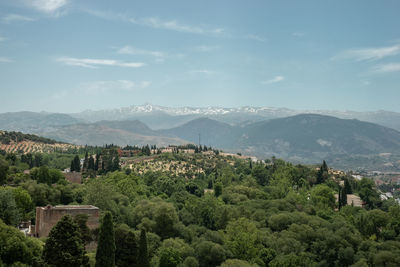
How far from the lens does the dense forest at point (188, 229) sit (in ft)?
133

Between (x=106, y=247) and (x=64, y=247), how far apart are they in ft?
14.1

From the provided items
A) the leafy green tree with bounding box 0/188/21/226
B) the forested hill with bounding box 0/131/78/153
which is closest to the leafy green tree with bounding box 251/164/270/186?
the leafy green tree with bounding box 0/188/21/226

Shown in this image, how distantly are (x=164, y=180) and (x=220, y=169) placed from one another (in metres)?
42.6

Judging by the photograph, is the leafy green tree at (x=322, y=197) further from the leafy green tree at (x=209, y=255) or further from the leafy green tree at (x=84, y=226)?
the leafy green tree at (x=84, y=226)

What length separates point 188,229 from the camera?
6794cm

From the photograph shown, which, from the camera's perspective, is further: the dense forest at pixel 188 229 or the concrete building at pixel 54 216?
the concrete building at pixel 54 216

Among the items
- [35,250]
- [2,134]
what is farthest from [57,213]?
[2,134]

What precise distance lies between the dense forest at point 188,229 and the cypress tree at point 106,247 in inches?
3.7

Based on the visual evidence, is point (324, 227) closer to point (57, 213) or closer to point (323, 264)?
point (323, 264)

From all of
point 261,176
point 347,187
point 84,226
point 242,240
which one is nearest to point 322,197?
point 347,187

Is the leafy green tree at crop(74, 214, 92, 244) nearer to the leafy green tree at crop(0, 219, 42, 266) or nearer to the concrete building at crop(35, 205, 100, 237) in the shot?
the concrete building at crop(35, 205, 100, 237)

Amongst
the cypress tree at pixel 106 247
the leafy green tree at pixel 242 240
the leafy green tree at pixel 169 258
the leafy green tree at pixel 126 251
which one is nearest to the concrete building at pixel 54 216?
the leafy green tree at pixel 126 251

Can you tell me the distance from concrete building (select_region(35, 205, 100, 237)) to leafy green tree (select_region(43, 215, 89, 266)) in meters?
15.9

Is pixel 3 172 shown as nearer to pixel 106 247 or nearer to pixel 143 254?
pixel 143 254
